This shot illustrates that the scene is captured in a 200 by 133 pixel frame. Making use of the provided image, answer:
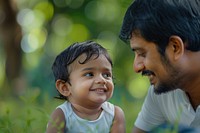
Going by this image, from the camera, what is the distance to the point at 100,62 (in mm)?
3072

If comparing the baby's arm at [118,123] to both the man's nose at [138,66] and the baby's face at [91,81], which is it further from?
the man's nose at [138,66]

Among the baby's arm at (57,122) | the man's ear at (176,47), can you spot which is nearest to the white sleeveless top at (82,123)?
the baby's arm at (57,122)

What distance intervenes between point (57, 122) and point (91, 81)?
27 cm

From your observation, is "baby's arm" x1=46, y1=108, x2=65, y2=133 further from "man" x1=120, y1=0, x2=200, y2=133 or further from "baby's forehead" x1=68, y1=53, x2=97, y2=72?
"man" x1=120, y1=0, x2=200, y2=133

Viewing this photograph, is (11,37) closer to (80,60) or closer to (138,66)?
(80,60)

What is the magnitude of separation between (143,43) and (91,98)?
0.37m

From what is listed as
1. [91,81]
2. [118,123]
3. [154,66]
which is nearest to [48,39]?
[118,123]

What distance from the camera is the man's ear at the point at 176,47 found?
2.96 metres

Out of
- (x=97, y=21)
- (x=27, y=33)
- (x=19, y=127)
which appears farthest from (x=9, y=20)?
(x=27, y=33)

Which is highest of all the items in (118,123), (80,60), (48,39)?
(80,60)

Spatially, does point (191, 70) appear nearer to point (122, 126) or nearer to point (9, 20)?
point (122, 126)

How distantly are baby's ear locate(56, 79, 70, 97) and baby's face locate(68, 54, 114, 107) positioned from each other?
57 millimetres

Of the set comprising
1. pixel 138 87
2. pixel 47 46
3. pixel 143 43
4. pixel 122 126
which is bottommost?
pixel 138 87

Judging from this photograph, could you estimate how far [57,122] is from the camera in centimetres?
308
